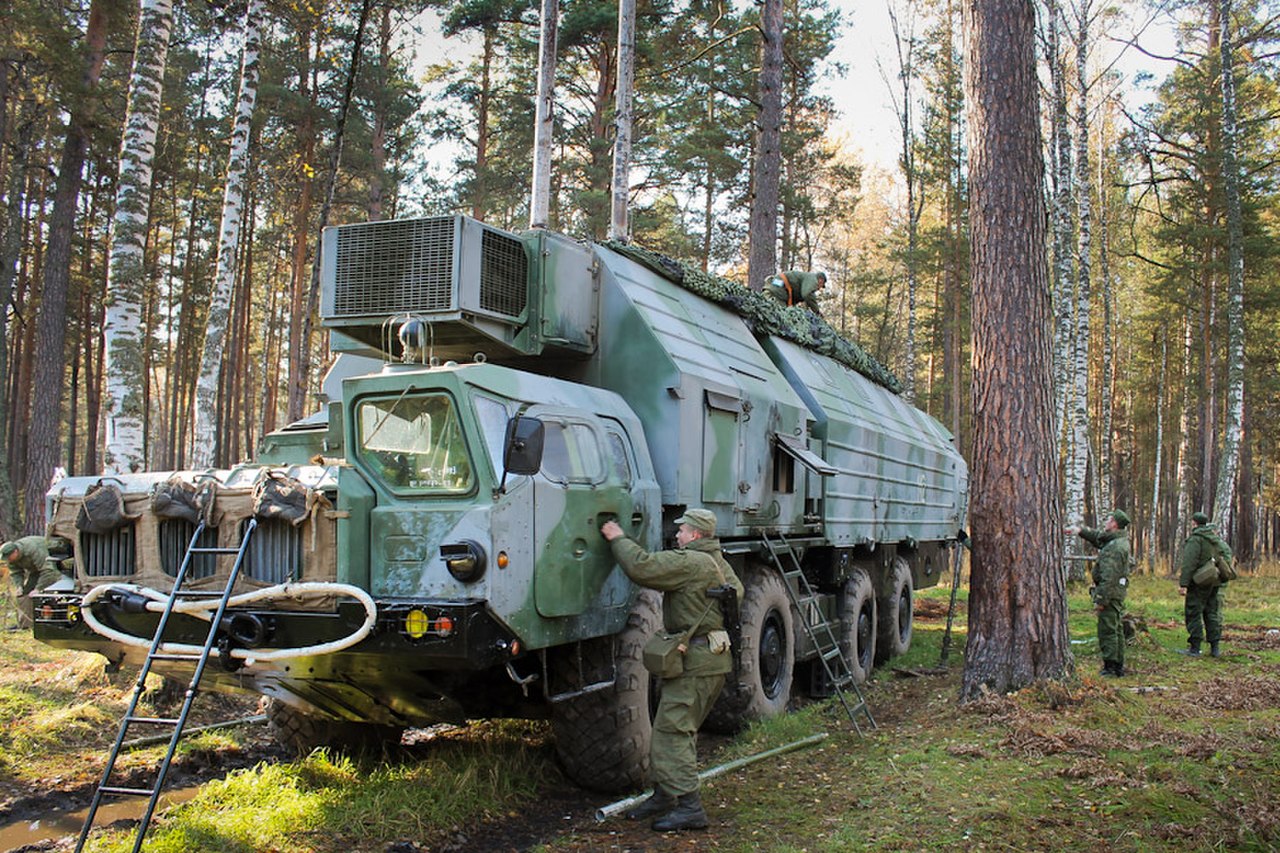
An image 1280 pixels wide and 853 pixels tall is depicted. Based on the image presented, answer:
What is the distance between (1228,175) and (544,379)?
62.9 feet

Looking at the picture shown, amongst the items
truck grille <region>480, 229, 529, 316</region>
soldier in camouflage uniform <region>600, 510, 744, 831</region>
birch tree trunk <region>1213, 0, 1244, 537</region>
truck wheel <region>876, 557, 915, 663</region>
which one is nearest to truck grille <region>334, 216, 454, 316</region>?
truck grille <region>480, 229, 529, 316</region>

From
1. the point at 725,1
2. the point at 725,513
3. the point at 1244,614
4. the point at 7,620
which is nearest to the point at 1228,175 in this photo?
the point at 1244,614

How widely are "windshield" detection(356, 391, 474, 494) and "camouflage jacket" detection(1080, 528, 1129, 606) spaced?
23.3ft

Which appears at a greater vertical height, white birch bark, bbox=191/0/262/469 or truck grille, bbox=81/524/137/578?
white birch bark, bbox=191/0/262/469

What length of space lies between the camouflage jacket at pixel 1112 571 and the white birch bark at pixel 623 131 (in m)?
7.28

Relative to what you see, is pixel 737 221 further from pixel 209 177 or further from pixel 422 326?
pixel 422 326

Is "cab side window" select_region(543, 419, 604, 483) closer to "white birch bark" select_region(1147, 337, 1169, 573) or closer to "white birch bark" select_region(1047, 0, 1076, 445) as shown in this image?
"white birch bark" select_region(1047, 0, 1076, 445)

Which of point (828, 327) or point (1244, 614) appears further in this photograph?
point (1244, 614)

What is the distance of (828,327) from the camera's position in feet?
39.4

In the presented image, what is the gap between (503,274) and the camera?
712cm

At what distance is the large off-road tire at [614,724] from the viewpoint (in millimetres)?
6172

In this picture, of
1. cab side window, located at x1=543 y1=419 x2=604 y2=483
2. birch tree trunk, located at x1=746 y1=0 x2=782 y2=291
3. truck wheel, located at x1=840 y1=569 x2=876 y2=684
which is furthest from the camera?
birch tree trunk, located at x1=746 y1=0 x2=782 y2=291

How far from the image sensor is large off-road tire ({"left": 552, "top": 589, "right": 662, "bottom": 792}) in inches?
243

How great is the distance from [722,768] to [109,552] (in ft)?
13.2
